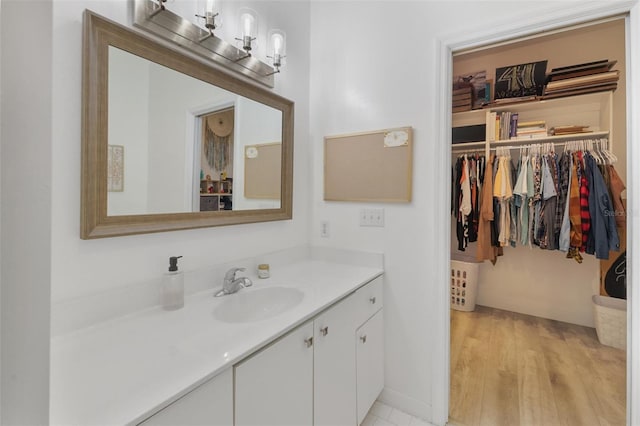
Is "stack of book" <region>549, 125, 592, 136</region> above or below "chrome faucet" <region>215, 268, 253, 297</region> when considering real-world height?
above

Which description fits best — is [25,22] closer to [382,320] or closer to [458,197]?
[382,320]

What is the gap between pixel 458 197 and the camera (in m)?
2.93

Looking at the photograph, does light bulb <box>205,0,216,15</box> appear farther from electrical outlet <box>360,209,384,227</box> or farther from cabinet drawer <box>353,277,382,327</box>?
cabinet drawer <box>353,277,382,327</box>

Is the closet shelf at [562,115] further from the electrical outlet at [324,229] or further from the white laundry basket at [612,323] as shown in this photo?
the electrical outlet at [324,229]

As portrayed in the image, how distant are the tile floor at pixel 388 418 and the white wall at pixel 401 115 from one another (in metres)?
0.04

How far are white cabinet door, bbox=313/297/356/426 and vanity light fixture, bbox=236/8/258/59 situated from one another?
1.24m

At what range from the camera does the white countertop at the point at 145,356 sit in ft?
1.93

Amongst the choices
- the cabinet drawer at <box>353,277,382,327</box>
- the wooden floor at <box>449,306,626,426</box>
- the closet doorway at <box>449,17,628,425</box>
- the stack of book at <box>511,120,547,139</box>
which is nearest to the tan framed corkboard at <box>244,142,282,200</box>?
the cabinet drawer at <box>353,277,382,327</box>

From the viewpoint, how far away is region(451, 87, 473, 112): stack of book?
9.68 feet

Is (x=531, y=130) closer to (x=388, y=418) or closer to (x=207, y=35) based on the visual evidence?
(x=388, y=418)

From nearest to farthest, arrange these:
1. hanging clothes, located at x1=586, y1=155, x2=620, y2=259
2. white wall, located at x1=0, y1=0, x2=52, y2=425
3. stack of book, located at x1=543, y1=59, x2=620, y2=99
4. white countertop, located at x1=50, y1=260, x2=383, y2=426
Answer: white wall, located at x1=0, y1=0, x2=52, y2=425 < white countertop, located at x1=50, y1=260, x2=383, y2=426 < hanging clothes, located at x1=586, y1=155, x2=620, y2=259 < stack of book, located at x1=543, y1=59, x2=620, y2=99

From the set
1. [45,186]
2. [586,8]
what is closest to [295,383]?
[45,186]

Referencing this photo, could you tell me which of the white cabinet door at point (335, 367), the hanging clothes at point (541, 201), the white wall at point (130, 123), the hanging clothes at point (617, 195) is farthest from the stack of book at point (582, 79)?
Answer: the white wall at point (130, 123)

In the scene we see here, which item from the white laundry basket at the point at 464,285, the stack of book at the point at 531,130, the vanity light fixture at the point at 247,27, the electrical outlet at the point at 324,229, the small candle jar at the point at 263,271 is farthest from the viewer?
the white laundry basket at the point at 464,285
